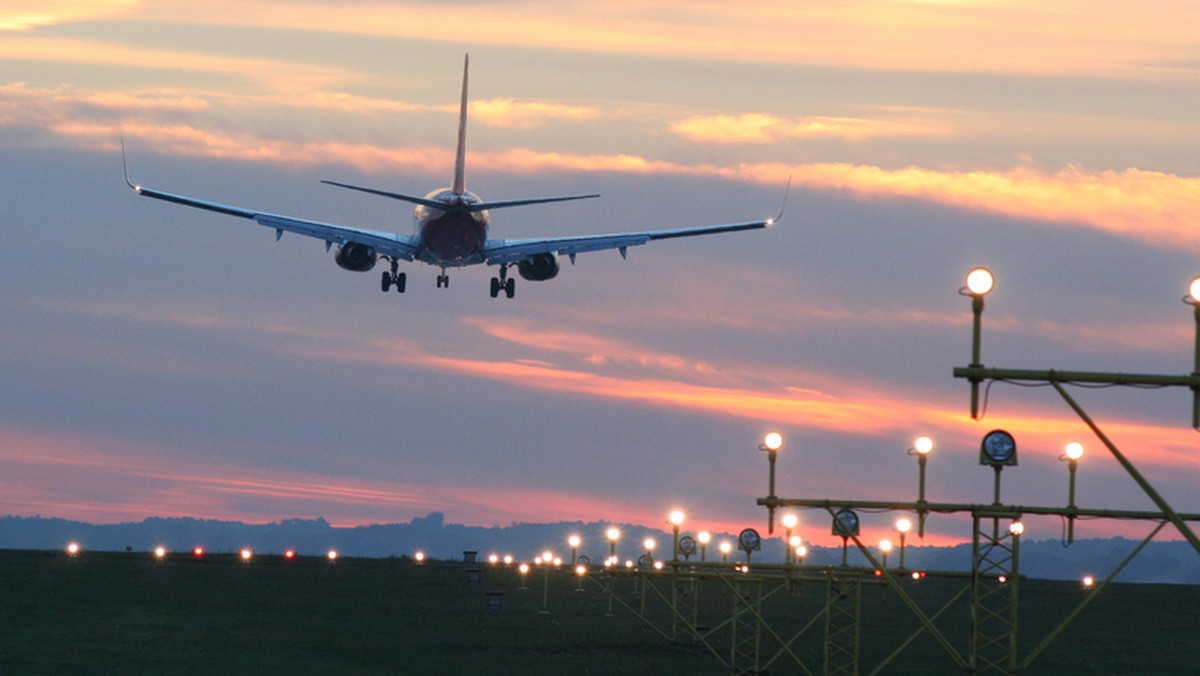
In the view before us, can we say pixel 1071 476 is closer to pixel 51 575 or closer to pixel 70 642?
pixel 70 642

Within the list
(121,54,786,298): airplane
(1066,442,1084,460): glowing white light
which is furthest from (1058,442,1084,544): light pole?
(121,54,786,298): airplane

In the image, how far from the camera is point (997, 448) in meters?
47.1

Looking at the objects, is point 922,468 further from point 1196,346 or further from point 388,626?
point 388,626

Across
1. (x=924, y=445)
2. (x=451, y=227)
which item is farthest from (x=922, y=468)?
(x=451, y=227)

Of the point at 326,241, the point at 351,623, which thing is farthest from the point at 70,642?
the point at 326,241

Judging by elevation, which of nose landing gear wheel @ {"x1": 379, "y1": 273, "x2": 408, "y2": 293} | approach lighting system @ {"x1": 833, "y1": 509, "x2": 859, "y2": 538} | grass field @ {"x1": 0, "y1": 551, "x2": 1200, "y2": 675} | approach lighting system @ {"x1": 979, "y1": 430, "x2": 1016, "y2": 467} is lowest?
grass field @ {"x1": 0, "y1": 551, "x2": 1200, "y2": 675}

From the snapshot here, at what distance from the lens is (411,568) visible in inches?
7283

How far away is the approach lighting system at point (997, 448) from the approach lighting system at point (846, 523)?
6413 mm

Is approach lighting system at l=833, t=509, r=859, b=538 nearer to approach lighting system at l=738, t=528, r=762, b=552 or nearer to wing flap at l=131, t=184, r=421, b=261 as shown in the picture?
approach lighting system at l=738, t=528, r=762, b=552

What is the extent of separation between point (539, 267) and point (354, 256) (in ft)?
45.0

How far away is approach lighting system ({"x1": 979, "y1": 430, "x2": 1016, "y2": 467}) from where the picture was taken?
46906 mm

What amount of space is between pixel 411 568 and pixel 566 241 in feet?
245

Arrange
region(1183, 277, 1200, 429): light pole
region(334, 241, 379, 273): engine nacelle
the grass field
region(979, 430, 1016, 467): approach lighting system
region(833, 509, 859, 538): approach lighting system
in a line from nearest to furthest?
region(1183, 277, 1200, 429): light pole → region(979, 430, 1016, 467): approach lighting system → region(833, 509, 859, 538): approach lighting system → the grass field → region(334, 241, 379, 273): engine nacelle

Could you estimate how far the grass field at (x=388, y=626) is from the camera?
296 feet
